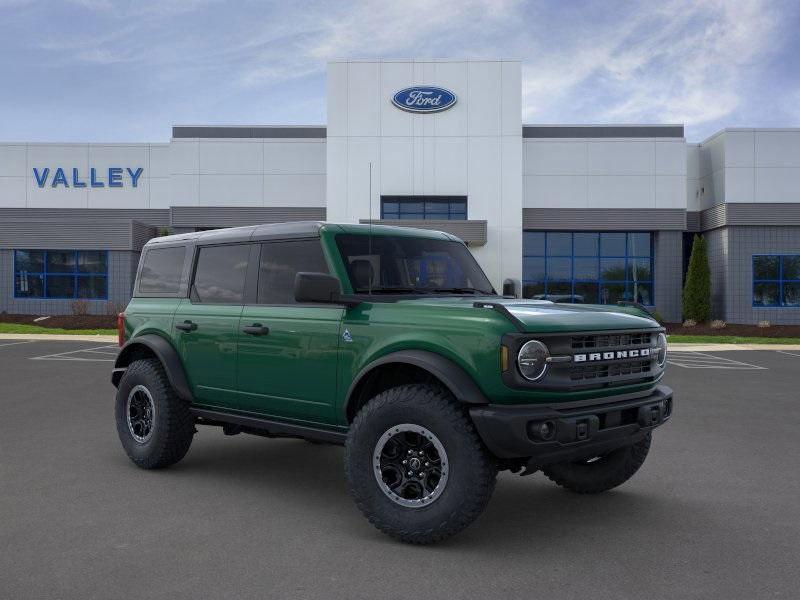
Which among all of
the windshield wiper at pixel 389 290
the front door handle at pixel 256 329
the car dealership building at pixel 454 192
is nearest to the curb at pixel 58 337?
the car dealership building at pixel 454 192

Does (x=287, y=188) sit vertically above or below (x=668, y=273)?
above

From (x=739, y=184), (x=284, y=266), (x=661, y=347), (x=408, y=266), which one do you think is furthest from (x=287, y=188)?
(x=661, y=347)

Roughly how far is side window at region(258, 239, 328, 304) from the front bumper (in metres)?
1.84

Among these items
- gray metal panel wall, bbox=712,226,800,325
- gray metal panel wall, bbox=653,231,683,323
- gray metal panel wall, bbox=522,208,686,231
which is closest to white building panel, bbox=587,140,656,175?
gray metal panel wall, bbox=522,208,686,231

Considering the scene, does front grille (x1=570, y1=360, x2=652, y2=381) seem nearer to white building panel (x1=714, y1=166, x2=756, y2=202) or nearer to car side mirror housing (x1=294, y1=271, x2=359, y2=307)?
car side mirror housing (x1=294, y1=271, x2=359, y2=307)

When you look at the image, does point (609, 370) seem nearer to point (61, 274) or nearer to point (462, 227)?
point (462, 227)

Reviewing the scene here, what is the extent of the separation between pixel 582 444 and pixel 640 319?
3.91ft

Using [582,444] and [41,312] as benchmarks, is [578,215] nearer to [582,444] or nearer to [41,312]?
[41,312]

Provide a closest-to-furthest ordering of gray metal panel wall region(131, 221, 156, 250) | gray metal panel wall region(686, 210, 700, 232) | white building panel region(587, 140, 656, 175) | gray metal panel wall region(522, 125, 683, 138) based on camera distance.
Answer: white building panel region(587, 140, 656, 175)
gray metal panel wall region(522, 125, 683, 138)
gray metal panel wall region(686, 210, 700, 232)
gray metal panel wall region(131, 221, 156, 250)

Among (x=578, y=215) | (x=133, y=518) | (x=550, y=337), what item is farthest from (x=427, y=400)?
(x=578, y=215)

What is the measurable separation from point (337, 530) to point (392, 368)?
3.65 ft

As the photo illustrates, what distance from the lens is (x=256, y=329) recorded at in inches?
218

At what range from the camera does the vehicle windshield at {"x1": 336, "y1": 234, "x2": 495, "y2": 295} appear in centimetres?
533

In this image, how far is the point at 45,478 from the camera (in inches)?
240
